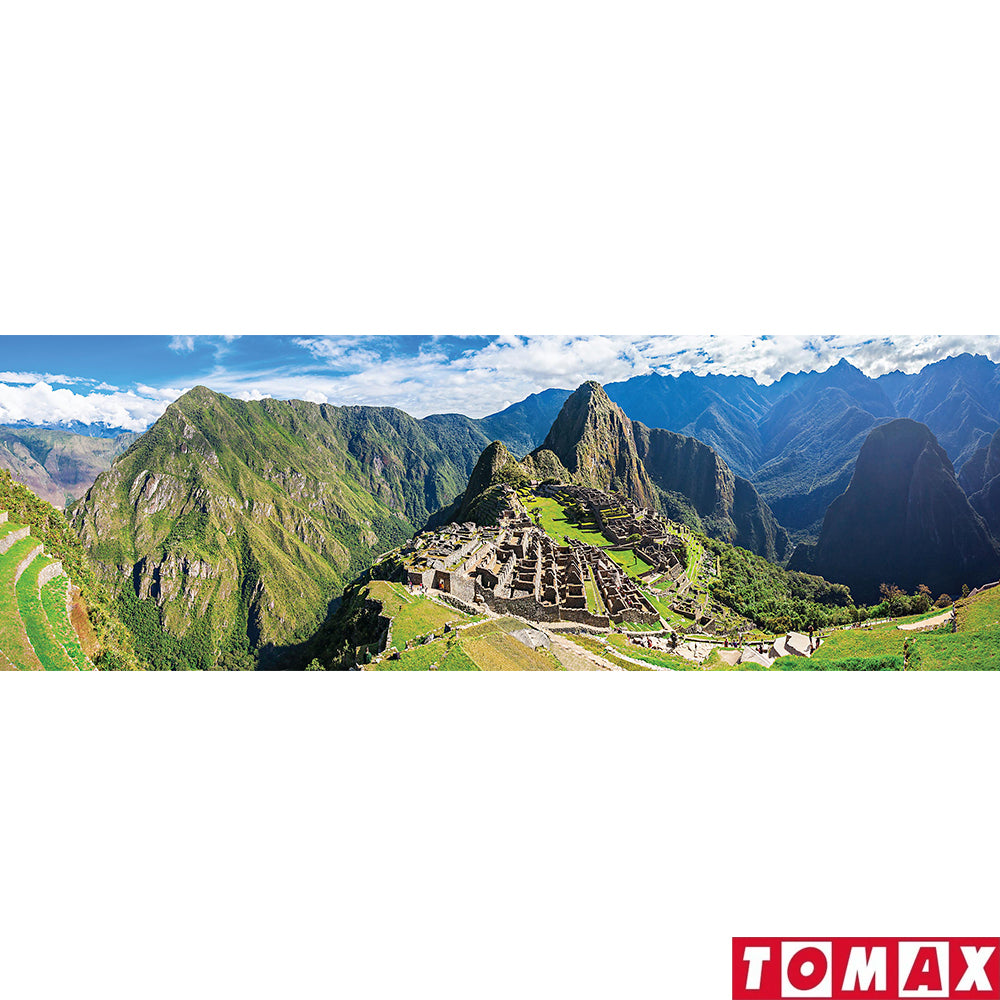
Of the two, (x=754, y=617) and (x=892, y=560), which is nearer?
(x=754, y=617)

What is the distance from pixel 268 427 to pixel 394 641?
10.7 metres

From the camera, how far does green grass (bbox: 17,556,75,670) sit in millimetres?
5055

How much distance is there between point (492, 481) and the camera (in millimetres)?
13273

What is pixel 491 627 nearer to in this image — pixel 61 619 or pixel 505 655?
pixel 505 655

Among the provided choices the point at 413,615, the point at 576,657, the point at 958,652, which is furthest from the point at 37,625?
the point at 958,652

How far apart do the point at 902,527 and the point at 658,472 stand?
6.43 m

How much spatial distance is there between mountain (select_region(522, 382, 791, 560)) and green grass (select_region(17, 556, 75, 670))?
1002cm

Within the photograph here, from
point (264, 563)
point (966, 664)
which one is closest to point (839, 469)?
point (966, 664)

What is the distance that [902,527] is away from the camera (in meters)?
11.5

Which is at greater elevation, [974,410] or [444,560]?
[974,410]

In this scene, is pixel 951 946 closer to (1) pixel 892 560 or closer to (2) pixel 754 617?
(2) pixel 754 617

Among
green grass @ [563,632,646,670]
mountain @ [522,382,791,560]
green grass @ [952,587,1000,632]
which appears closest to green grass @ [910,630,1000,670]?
green grass @ [952,587,1000,632]

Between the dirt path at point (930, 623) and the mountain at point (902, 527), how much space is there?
2.77 feet

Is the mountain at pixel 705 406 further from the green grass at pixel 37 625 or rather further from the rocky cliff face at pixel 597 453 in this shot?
the green grass at pixel 37 625
